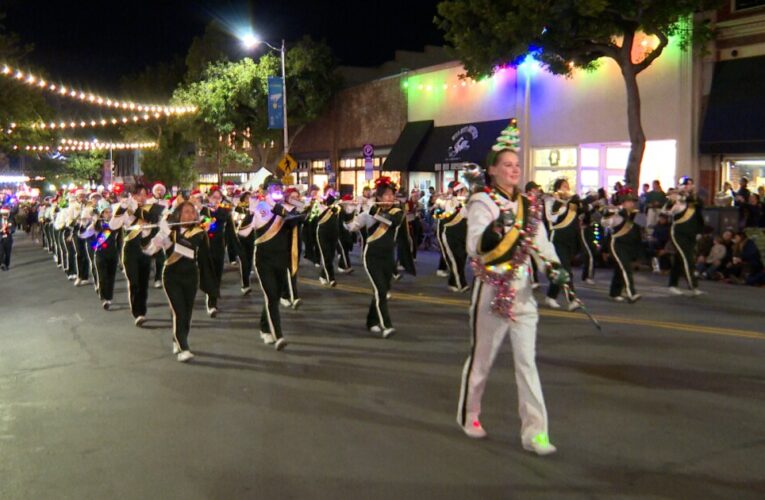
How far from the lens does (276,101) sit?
1228 inches

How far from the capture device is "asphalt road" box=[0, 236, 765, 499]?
16.2ft

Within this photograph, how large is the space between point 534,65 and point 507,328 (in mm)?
21553

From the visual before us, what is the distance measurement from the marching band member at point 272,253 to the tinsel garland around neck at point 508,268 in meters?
4.16

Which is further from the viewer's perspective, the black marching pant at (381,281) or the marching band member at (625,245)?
the marching band member at (625,245)

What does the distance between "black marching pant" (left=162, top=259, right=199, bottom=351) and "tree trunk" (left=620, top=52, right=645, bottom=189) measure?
13.9 m

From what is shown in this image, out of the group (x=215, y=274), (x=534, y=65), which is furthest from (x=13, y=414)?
(x=534, y=65)

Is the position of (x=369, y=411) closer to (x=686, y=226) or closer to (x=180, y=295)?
(x=180, y=295)

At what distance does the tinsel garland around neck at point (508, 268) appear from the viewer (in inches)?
209

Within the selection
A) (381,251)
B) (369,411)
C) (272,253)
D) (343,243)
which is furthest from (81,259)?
(369,411)

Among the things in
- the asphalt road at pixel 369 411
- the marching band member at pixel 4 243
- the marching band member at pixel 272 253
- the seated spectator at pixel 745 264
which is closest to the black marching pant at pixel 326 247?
the asphalt road at pixel 369 411

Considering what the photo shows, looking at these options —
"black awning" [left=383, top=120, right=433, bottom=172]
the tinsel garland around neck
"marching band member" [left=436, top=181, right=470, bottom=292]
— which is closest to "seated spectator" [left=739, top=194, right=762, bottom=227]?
"marching band member" [left=436, top=181, right=470, bottom=292]

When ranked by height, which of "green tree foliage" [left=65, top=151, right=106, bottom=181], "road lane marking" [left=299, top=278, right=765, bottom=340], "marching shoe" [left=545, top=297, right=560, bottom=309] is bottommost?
"road lane marking" [left=299, top=278, right=765, bottom=340]

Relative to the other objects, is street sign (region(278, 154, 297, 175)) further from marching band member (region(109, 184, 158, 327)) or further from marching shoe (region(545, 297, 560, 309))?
marching shoe (region(545, 297, 560, 309))

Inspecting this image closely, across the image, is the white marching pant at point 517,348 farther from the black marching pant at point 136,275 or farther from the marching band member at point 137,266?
the black marching pant at point 136,275
